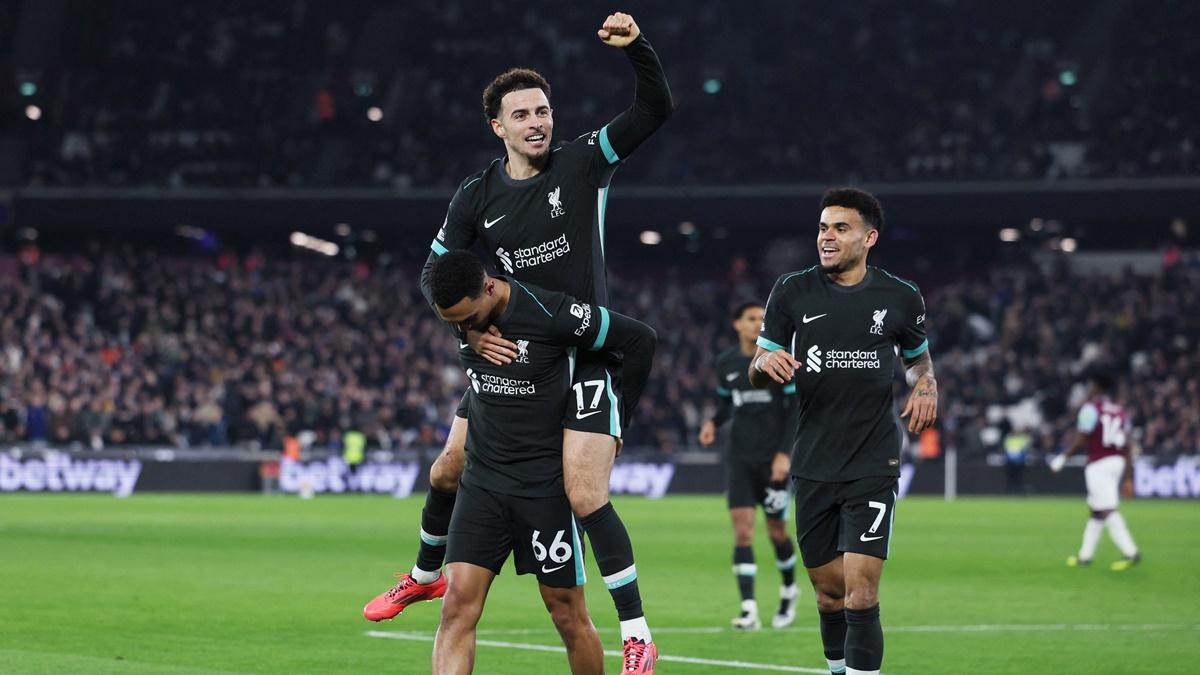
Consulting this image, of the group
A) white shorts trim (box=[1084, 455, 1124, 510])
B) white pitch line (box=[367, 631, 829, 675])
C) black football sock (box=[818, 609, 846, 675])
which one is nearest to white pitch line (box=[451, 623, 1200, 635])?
white pitch line (box=[367, 631, 829, 675])

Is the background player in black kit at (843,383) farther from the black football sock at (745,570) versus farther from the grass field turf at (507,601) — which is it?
the black football sock at (745,570)

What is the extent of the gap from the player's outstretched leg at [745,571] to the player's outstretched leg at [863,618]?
16.6ft

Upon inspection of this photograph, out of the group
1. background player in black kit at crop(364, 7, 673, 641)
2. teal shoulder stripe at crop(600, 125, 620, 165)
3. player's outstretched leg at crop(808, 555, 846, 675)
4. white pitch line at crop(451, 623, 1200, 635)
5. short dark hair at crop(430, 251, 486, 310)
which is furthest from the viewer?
white pitch line at crop(451, 623, 1200, 635)

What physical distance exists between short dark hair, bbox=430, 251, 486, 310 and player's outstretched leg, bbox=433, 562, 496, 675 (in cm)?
124

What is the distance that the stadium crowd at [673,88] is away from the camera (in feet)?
147

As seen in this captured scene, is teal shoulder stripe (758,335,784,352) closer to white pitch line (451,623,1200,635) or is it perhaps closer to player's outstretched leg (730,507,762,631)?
white pitch line (451,623,1200,635)

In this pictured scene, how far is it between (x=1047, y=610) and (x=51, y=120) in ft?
126

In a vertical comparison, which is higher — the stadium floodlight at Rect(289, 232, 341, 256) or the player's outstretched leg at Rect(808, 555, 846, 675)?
the stadium floodlight at Rect(289, 232, 341, 256)

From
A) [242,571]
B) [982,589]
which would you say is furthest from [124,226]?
[982,589]

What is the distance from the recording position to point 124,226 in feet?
151

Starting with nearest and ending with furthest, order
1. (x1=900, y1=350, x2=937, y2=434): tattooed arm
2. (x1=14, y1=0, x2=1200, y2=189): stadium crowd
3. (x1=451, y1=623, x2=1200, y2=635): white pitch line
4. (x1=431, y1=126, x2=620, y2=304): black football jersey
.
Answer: (x1=431, y1=126, x2=620, y2=304): black football jersey → (x1=900, y1=350, x2=937, y2=434): tattooed arm → (x1=451, y1=623, x2=1200, y2=635): white pitch line → (x1=14, y1=0, x2=1200, y2=189): stadium crowd

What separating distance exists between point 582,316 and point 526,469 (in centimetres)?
74

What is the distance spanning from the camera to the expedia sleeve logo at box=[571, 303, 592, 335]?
7672 mm

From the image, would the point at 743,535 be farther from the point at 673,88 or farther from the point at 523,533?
the point at 673,88
